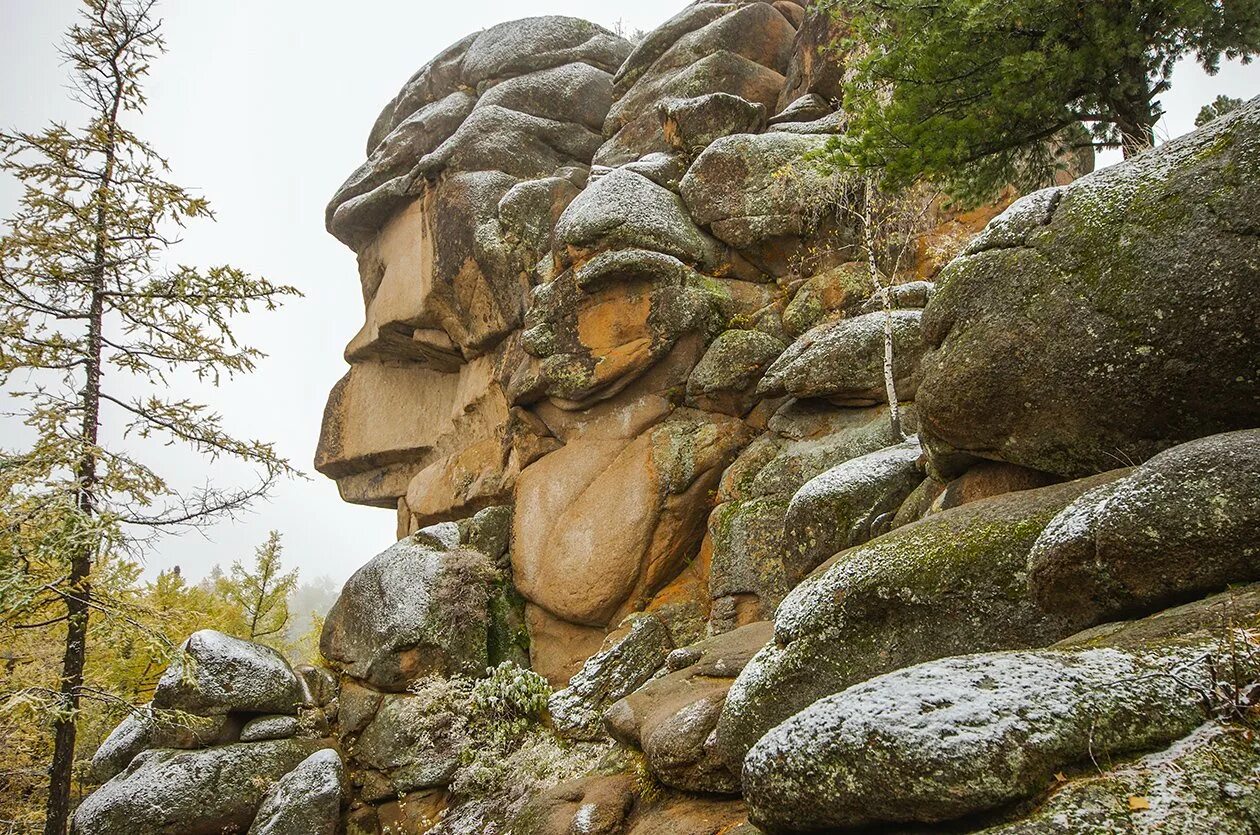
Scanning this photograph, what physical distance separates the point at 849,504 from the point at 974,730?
6955 millimetres

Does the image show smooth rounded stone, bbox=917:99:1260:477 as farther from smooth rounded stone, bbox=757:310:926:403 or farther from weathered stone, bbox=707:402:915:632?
smooth rounded stone, bbox=757:310:926:403

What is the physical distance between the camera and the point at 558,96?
27234 millimetres

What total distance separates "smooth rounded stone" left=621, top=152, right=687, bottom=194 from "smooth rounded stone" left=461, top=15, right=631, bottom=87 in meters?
10.9

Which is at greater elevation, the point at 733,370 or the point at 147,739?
the point at 733,370

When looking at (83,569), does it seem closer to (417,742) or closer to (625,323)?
(417,742)

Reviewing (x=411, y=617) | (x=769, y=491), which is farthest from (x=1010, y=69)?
(x=411, y=617)

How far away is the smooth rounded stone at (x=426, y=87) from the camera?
100 ft

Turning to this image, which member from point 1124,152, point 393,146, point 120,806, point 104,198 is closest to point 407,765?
point 120,806

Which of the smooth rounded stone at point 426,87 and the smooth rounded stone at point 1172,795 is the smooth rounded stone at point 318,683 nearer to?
the smooth rounded stone at point 1172,795

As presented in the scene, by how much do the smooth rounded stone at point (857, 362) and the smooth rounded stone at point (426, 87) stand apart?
22.3 meters

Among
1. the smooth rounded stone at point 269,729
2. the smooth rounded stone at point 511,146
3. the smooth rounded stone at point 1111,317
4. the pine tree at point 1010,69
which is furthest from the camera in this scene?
the smooth rounded stone at point 511,146

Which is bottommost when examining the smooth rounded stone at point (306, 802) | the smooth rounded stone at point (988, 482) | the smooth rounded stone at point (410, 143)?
the smooth rounded stone at point (306, 802)

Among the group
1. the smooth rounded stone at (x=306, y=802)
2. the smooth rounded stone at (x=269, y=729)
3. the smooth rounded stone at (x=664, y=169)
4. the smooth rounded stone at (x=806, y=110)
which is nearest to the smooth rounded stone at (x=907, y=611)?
the smooth rounded stone at (x=306, y=802)

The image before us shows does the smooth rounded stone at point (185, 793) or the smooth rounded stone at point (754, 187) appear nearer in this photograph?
the smooth rounded stone at point (185, 793)
